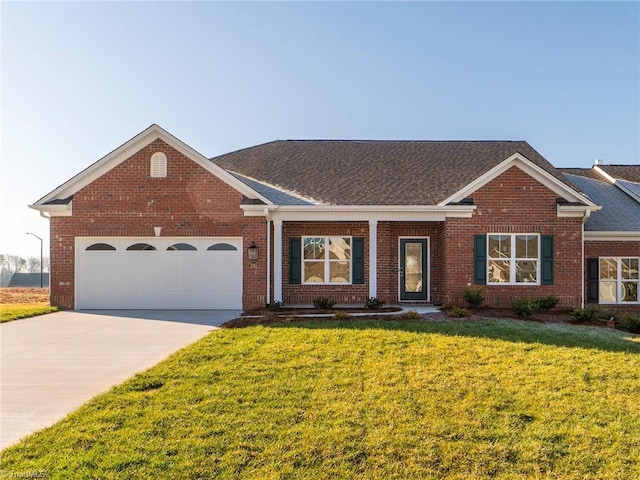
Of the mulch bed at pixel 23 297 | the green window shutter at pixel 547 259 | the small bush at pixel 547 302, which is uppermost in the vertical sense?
the green window shutter at pixel 547 259

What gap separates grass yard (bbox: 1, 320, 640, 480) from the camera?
11.9ft

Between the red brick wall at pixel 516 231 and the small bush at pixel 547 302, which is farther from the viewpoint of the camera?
the red brick wall at pixel 516 231

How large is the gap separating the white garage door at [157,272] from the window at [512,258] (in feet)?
25.6

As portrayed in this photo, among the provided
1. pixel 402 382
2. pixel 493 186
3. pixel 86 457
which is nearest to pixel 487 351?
pixel 402 382

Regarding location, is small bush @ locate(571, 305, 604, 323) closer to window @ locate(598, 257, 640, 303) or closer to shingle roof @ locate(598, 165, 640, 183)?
window @ locate(598, 257, 640, 303)

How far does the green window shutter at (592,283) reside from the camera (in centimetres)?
1338

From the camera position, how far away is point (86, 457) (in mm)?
3678

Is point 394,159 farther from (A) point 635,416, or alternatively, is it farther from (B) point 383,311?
(A) point 635,416

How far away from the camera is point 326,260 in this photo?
45.8ft

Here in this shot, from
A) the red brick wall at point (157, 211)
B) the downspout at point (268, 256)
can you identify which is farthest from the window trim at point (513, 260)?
the red brick wall at point (157, 211)

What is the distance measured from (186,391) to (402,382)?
282 cm

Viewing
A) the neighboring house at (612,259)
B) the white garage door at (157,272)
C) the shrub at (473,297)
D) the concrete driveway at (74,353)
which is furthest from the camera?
the neighboring house at (612,259)

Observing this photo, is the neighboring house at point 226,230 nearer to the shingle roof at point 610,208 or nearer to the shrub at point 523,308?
the shrub at point 523,308

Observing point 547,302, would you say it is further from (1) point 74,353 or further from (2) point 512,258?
(1) point 74,353
